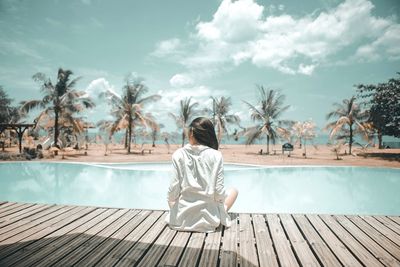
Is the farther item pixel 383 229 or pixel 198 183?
pixel 383 229

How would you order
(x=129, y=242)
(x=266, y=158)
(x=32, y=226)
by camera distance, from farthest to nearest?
(x=266, y=158) < (x=32, y=226) < (x=129, y=242)

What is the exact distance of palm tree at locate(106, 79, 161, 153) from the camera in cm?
2175

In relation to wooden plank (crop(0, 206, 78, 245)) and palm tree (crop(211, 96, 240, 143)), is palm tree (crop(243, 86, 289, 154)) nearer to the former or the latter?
palm tree (crop(211, 96, 240, 143))

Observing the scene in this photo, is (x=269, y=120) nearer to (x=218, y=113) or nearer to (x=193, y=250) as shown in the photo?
(x=218, y=113)

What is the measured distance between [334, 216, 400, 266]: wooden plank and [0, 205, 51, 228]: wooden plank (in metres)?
4.71

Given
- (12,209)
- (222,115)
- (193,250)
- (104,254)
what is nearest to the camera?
(104,254)

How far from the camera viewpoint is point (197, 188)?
3.09 meters

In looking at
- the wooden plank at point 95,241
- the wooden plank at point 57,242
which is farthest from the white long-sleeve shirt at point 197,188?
the wooden plank at point 57,242

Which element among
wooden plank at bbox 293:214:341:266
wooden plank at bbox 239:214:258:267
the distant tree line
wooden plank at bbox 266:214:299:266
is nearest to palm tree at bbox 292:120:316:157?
→ the distant tree line

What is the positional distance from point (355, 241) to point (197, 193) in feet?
6.65

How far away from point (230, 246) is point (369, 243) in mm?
1706

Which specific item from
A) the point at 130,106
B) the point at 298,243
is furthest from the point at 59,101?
the point at 298,243

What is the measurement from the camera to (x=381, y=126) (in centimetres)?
2095

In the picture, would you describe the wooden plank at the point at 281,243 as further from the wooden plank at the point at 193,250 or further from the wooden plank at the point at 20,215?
the wooden plank at the point at 20,215
